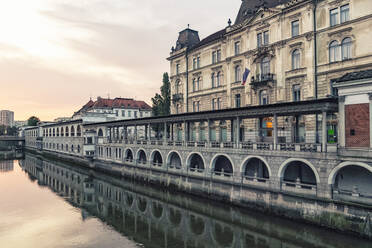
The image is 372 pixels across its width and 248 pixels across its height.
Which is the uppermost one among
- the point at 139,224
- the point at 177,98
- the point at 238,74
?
the point at 238,74

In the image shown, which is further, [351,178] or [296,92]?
[296,92]

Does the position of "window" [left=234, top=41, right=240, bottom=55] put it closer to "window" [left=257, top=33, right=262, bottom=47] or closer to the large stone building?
the large stone building

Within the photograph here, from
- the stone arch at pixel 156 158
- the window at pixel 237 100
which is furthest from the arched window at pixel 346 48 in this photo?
the stone arch at pixel 156 158

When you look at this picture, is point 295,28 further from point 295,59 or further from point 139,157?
point 139,157

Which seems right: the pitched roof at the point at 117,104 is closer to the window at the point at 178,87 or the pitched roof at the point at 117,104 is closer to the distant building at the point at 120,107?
the distant building at the point at 120,107

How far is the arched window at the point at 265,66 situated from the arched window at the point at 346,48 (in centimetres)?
1006

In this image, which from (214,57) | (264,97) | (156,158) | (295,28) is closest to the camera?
(295,28)

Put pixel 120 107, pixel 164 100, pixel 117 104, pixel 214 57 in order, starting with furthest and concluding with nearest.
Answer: pixel 117 104, pixel 120 107, pixel 164 100, pixel 214 57

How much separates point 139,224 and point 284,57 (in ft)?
93.2

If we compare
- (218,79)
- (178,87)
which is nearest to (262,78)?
(218,79)

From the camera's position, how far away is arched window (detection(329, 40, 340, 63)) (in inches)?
1272

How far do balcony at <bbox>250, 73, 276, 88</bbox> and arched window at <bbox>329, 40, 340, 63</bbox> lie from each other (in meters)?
7.67

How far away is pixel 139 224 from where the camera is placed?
2688 cm

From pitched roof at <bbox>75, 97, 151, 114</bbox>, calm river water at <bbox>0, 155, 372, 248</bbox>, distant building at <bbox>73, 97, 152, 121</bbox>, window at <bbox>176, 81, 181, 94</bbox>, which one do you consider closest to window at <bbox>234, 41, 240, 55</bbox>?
window at <bbox>176, 81, 181, 94</bbox>
